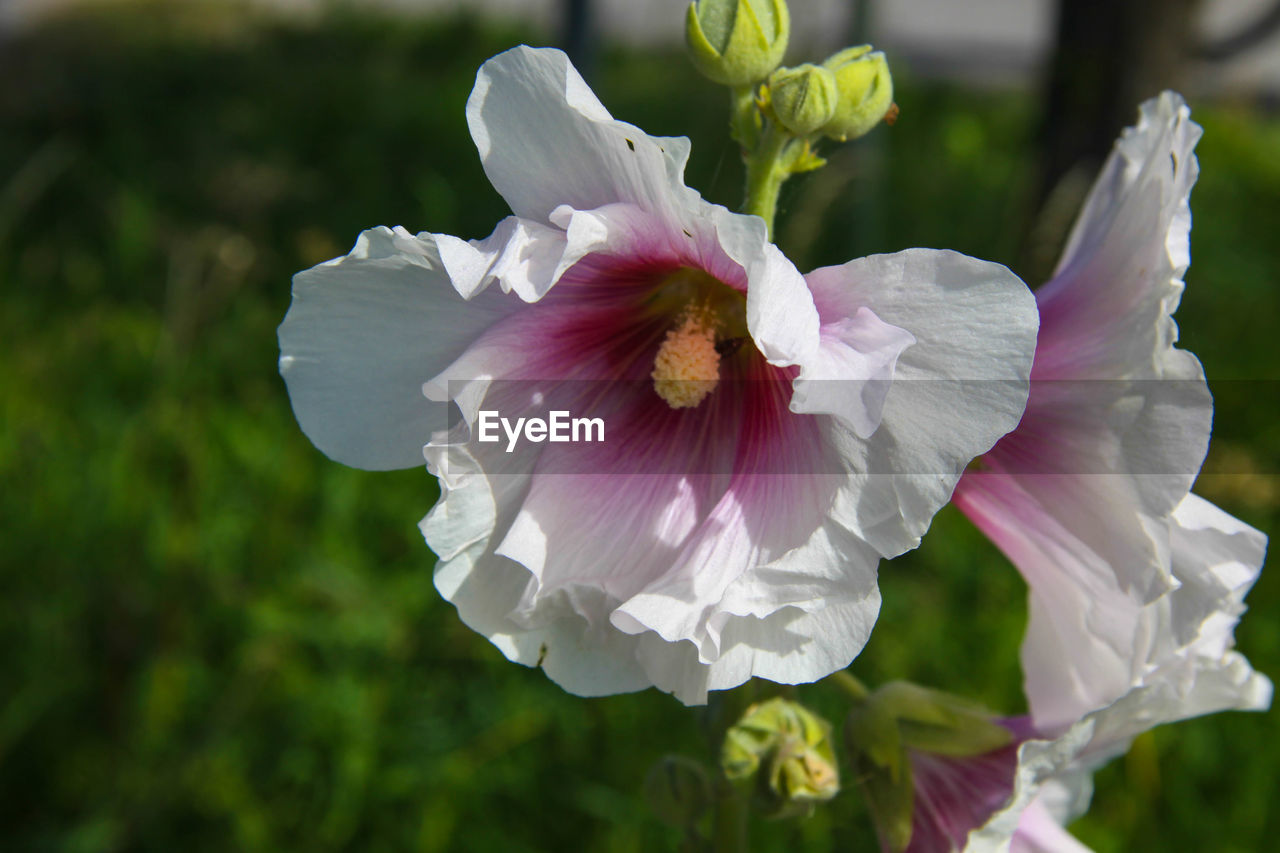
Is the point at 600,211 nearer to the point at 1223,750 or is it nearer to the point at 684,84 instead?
the point at 1223,750

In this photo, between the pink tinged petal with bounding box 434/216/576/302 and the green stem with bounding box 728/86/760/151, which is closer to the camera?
the pink tinged petal with bounding box 434/216/576/302

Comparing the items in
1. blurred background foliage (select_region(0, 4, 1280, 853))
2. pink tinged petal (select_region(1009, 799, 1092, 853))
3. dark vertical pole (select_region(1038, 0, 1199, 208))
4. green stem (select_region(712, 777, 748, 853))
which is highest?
pink tinged petal (select_region(1009, 799, 1092, 853))

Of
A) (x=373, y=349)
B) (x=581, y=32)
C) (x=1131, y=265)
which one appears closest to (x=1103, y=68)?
(x=581, y=32)

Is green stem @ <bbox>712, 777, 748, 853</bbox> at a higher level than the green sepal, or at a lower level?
lower

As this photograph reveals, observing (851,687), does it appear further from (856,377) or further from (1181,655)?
(856,377)

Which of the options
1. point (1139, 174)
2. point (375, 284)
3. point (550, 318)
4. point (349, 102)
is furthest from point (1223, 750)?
point (349, 102)

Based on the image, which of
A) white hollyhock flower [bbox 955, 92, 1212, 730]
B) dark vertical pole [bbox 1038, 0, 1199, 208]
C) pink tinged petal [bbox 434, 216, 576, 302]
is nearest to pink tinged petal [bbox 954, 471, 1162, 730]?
white hollyhock flower [bbox 955, 92, 1212, 730]

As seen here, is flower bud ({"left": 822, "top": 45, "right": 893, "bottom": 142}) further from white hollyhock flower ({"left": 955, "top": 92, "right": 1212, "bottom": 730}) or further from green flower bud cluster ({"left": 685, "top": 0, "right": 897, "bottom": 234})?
white hollyhock flower ({"left": 955, "top": 92, "right": 1212, "bottom": 730})

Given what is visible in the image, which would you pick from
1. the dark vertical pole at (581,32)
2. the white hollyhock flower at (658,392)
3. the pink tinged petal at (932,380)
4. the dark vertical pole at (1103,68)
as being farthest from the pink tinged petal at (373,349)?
the dark vertical pole at (1103,68)
